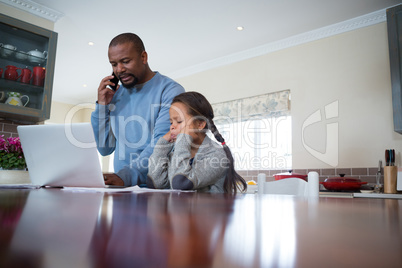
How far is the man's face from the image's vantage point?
4.89 feet

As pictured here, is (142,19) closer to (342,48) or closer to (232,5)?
(232,5)

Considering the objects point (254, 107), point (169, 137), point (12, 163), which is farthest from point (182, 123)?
point (254, 107)

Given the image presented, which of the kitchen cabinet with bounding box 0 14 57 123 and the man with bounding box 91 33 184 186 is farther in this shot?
the kitchen cabinet with bounding box 0 14 57 123

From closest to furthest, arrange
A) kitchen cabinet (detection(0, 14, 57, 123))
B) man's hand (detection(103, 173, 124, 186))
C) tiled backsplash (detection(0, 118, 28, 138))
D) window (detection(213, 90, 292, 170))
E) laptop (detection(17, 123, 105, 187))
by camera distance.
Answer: laptop (detection(17, 123, 105, 187)), man's hand (detection(103, 173, 124, 186)), kitchen cabinet (detection(0, 14, 57, 123)), tiled backsplash (detection(0, 118, 28, 138)), window (detection(213, 90, 292, 170))

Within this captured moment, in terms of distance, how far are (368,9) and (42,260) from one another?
11.8 ft

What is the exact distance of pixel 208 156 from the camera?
1.41 meters

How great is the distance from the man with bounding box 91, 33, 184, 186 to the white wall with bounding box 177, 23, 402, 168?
7.46ft

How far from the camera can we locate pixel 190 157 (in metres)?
1.45

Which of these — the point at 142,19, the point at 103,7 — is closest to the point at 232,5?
the point at 142,19

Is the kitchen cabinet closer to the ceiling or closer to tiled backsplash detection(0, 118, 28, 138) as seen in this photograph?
tiled backsplash detection(0, 118, 28, 138)

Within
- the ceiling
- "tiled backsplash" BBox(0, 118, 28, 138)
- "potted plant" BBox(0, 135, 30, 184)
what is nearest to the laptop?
"potted plant" BBox(0, 135, 30, 184)

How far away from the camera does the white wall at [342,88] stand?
3014 mm

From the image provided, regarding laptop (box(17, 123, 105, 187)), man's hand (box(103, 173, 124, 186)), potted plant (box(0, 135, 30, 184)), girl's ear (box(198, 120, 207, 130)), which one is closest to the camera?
laptop (box(17, 123, 105, 187))

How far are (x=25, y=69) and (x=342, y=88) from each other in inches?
119
